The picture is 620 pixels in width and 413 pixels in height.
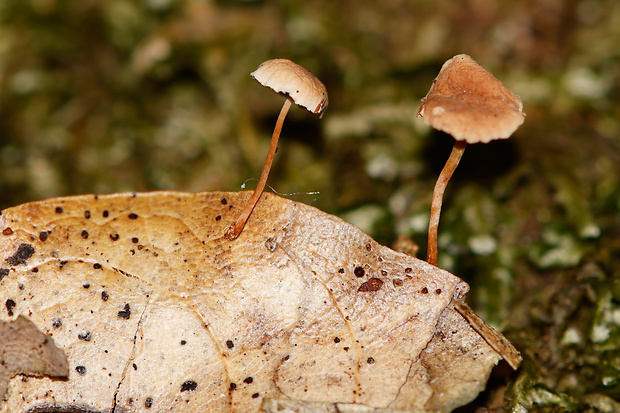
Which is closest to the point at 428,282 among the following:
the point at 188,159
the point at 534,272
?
the point at 534,272

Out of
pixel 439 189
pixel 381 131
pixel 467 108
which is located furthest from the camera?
pixel 381 131

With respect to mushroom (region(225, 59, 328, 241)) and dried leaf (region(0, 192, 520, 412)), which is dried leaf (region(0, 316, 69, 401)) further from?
mushroom (region(225, 59, 328, 241))

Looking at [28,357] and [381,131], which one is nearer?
[28,357]

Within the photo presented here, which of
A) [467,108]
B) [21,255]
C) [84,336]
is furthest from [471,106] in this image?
[21,255]

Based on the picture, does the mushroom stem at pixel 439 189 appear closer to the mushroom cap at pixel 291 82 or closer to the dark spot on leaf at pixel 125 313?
the mushroom cap at pixel 291 82

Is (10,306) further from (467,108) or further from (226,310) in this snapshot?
(467,108)

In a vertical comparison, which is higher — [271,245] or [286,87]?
[286,87]

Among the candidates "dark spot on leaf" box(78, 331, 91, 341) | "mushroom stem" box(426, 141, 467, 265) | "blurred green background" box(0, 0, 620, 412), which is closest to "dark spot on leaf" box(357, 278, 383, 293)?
"mushroom stem" box(426, 141, 467, 265)
